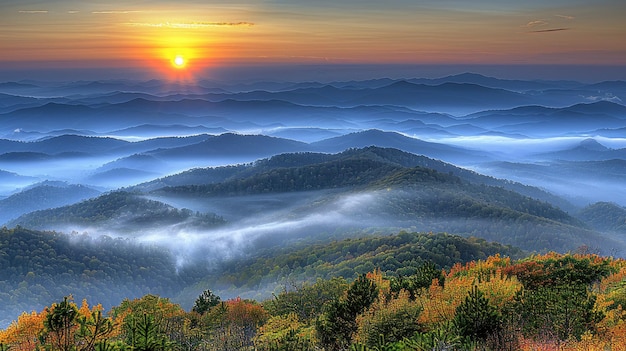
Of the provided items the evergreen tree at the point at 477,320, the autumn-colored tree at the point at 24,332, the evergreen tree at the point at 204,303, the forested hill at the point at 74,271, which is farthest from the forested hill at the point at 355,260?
the evergreen tree at the point at 477,320

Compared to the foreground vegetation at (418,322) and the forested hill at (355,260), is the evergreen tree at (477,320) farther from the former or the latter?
the forested hill at (355,260)

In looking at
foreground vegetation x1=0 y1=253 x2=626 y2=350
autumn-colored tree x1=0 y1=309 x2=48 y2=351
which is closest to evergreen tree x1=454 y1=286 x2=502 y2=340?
foreground vegetation x1=0 y1=253 x2=626 y2=350

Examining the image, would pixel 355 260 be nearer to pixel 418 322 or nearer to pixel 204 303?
pixel 204 303

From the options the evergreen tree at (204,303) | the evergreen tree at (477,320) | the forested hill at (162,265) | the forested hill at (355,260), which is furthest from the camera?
the forested hill at (162,265)

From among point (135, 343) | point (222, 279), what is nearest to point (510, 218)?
point (222, 279)

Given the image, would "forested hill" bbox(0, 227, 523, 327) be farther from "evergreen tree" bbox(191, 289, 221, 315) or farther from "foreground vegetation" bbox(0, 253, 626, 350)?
"foreground vegetation" bbox(0, 253, 626, 350)

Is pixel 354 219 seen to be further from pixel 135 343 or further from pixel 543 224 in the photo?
pixel 135 343

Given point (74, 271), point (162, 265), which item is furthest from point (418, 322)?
point (162, 265)

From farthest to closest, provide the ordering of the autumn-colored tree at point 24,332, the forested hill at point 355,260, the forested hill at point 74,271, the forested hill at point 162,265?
the forested hill at point 74,271 < the forested hill at point 162,265 < the forested hill at point 355,260 < the autumn-colored tree at point 24,332

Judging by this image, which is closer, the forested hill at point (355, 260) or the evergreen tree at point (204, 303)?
the evergreen tree at point (204, 303)

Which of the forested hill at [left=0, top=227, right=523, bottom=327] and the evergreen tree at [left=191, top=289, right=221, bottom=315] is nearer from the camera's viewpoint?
the evergreen tree at [left=191, top=289, right=221, bottom=315]
